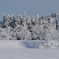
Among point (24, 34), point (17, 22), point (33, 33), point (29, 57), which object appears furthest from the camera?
point (17, 22)

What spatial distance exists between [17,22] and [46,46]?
17.1 metres

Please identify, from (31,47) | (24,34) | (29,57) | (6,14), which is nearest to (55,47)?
(31,47)

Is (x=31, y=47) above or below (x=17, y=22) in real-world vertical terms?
below

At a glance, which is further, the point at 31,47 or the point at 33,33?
the point at 33,33

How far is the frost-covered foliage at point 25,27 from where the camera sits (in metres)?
19.5

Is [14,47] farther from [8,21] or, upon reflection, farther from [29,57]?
[8,21]

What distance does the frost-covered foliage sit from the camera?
19516 millimetres

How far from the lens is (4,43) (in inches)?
498

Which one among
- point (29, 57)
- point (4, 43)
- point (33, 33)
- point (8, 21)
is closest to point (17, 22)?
point (8, 21)

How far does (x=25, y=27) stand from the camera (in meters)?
23.6

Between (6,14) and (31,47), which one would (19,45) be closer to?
(31,47)

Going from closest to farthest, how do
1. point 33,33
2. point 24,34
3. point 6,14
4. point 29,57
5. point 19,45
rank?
point 29,57, point 19,45, point 24,34, point 33,33, point 6,14

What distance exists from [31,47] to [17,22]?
16.8 m

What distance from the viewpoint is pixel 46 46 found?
11609 mm
